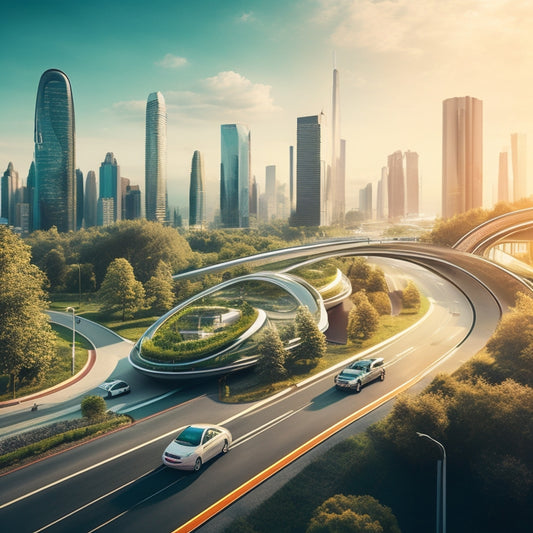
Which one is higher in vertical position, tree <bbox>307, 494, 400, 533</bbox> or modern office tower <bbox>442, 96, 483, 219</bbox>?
modern office tower <bbox>442, 96, 483, 219</bbox>

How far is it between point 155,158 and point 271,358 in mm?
131145

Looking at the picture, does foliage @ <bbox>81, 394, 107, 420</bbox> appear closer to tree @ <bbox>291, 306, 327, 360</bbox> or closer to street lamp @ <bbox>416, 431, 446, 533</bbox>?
tree @ <bbox>291, 306, 327, 360</bbox>

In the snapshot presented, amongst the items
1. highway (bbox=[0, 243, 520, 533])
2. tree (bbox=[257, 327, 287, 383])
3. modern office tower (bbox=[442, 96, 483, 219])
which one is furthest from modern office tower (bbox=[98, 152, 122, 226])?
highway (bbox=[0, 243, 520, 533])

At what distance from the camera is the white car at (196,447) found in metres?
14.2

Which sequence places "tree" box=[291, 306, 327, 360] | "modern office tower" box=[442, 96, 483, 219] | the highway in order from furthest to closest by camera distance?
1. "modern office tower" box=[442, 96, 483, 219]
2. "tree" box=[291, 306, 327, 360]
3. the highway

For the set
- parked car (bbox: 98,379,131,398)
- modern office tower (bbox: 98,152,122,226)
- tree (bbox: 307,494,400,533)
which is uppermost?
modern office tower (bbox: 98,152,122,226)

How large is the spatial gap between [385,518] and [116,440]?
10.8 metres

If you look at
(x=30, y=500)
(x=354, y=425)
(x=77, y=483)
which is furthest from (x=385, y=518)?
(x=30, y=500)

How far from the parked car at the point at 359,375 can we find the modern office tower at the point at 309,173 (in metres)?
120

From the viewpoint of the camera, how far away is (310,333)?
25.9 metres

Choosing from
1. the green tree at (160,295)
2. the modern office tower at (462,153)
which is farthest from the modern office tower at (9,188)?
the modern office tower at (462,153)

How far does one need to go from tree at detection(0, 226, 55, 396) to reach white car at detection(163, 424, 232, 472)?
12162 mm

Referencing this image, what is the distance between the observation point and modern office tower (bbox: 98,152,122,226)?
177 m

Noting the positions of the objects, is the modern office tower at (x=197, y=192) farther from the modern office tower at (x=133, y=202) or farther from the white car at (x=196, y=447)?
the white car at (x=196, y=447)
